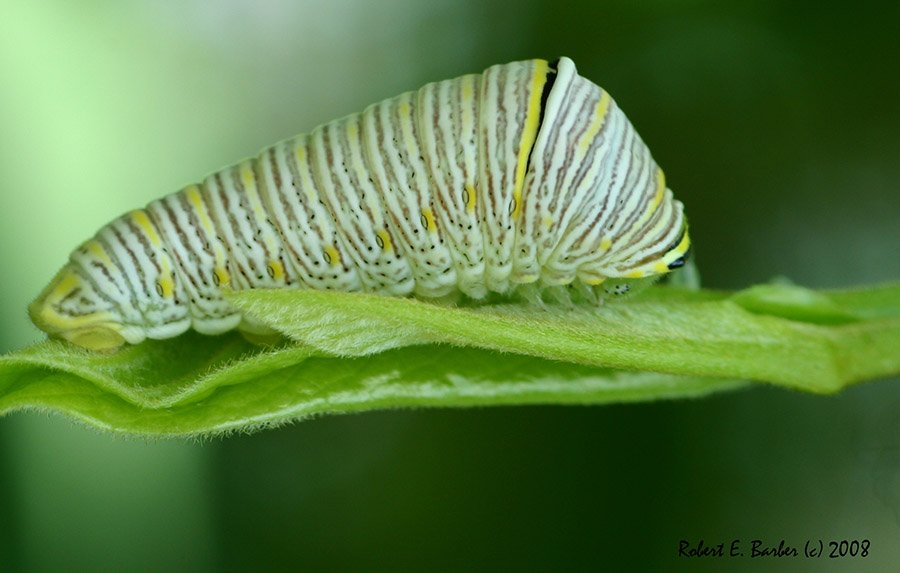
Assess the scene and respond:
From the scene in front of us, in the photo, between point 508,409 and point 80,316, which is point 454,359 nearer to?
point 80,316

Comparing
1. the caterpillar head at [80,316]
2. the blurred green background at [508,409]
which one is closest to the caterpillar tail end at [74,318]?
the caterpillar head at [80,316]

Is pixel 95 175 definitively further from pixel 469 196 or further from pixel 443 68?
pixel 469 196

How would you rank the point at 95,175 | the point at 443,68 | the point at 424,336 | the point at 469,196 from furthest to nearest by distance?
1. the point at 443,68
2. the point at 95,175
3. the point at 469,196
4. the point at 424,336

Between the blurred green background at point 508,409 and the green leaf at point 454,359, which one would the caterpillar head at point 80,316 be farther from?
the blurred green background at point 508,409

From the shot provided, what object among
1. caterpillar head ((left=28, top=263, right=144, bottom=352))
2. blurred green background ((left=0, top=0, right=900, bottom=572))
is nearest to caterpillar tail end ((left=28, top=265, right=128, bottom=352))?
caterpillar head ((left=28, top=263, right=144, bottom=352))

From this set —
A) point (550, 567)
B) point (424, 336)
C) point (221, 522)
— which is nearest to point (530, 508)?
point (550, 567)

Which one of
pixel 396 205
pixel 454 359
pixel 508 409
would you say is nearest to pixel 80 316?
pixel 396 205
